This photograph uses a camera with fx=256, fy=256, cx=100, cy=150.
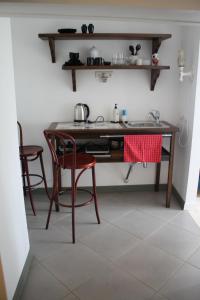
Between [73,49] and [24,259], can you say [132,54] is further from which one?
[24,259]

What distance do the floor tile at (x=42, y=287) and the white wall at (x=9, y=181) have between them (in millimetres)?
130

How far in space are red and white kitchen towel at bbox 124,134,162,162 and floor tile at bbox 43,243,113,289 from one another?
1.05 metres

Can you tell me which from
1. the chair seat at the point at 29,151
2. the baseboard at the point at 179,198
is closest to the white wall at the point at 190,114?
the baseboard at the point at 179,198

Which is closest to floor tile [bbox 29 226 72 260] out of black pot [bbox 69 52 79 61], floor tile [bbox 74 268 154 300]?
floor tile [bbox 74 268 154 300]

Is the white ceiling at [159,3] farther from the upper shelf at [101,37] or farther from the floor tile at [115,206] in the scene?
the floor tile at [115,206]

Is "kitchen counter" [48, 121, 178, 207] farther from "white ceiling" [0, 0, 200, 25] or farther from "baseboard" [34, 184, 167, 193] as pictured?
"white ceiling" [0, 0, 200, 25]

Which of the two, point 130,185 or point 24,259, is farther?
point 130,185

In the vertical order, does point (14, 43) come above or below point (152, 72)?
above

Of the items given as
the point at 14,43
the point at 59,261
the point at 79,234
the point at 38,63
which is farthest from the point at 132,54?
the point at 59,261

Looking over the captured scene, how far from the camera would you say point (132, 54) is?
2.85m

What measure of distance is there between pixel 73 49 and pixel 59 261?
7.12 ft

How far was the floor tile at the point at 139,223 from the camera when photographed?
94.4 inches

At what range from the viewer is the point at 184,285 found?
1742 mm

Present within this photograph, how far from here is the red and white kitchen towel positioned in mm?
2646
